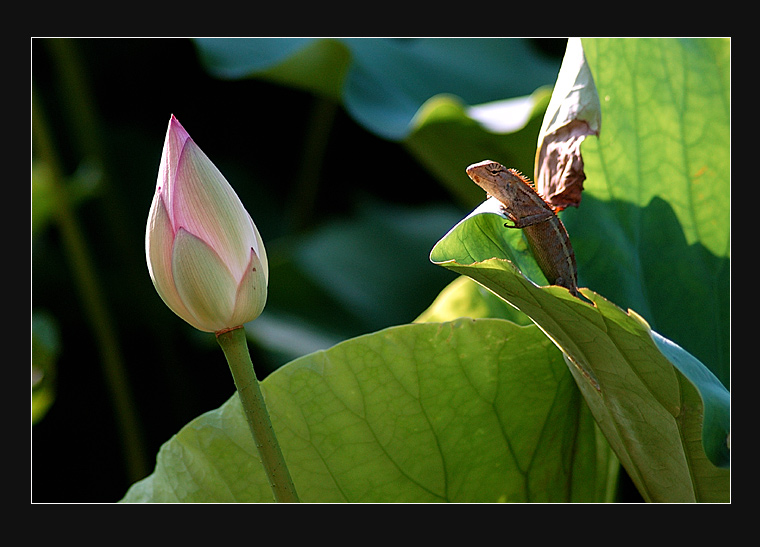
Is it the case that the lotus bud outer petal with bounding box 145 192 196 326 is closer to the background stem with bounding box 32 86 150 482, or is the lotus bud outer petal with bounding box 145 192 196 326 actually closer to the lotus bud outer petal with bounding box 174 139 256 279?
the lotus bud outer petal with bounding box 174 139 256 279

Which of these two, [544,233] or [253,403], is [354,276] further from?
[253,403]

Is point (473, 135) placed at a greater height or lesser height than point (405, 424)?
greater

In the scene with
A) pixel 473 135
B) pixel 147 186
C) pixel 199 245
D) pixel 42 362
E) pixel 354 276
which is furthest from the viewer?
pixel 147 186

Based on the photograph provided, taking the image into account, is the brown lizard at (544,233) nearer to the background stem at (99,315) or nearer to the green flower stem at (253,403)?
the green flower stem at (253,403)

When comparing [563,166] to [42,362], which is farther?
[42,362]

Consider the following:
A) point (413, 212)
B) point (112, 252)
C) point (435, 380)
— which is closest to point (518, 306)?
point (435, 380)

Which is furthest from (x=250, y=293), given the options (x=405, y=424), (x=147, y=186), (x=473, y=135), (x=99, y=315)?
(x=147, y=186)
